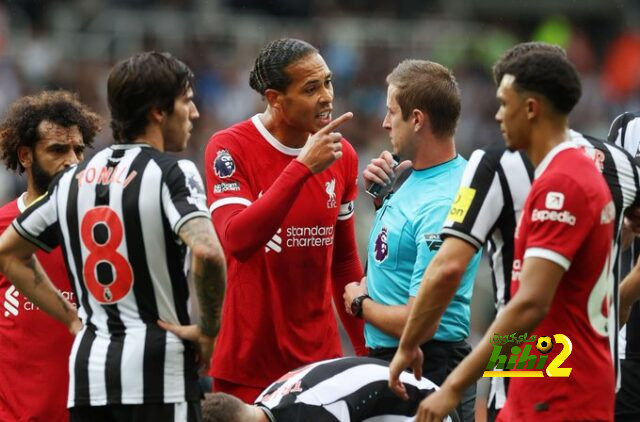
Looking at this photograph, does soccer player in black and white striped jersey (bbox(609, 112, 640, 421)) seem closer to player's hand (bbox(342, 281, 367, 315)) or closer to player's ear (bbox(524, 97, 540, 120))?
player's hand (bbox(342, 281, 367, 315))

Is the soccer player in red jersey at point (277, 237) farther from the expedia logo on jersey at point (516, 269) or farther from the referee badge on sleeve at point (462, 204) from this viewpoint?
the expedia logo on jersey at point (516, 269)

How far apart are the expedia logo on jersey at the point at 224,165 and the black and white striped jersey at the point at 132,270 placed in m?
1.32

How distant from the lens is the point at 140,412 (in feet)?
16.5

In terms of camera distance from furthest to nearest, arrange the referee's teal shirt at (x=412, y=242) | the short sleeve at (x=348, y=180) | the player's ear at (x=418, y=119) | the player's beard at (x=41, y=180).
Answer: the short sleeve at (x=348, y=180) < the player's beard at (x=41, y=180) < the player's ear at (x=418, y=119) < the referee's teal shirt at (x=412, y=242)

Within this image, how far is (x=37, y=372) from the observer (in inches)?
243

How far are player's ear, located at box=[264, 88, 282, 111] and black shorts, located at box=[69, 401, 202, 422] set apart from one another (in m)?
2.02

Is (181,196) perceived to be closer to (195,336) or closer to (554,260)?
(195,336)

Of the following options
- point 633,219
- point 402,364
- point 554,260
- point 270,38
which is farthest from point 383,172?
point 270,38

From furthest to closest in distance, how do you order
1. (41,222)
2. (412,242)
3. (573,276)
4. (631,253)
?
(631,253)
(412,242)
(41,222)
(573,276)

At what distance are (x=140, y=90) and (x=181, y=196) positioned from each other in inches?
20.3

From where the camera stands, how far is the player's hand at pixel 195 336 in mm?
5016

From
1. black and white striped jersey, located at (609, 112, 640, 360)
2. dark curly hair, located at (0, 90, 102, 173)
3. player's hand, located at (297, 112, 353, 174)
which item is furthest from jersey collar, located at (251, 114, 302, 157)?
black and white striped jersey, located at (609, 112, 640, 360)

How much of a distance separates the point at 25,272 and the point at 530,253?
233 centimetres

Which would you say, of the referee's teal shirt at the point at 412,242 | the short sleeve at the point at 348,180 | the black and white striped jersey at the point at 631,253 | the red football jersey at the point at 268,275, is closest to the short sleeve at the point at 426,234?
the referee's teal shirt at the point at 412,242
